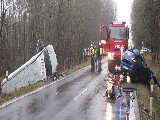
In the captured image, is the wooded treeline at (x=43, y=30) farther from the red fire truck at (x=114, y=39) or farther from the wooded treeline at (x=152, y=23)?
the wooded treeline at (x=152, y=23)

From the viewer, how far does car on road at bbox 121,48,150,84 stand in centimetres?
1969

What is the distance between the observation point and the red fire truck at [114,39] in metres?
25.4

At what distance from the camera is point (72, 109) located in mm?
12812

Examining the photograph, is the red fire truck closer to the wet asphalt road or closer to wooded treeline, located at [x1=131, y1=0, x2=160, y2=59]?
the wet asphalt road

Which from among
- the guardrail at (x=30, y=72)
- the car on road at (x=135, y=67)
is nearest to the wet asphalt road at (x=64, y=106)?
the car on road at (x=135, y=67)

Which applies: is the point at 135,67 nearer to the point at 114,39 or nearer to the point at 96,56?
the point at 114,39

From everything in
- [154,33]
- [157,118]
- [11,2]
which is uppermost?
[11,2]

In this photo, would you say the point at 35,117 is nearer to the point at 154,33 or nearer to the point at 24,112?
the point at 24,112

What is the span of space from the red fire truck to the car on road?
16.9 feet

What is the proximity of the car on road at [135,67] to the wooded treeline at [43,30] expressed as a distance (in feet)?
47.0

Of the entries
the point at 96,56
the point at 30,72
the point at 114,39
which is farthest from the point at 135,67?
the point at 96,56

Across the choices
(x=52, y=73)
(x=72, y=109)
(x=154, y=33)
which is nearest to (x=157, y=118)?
(x=72, y=109)

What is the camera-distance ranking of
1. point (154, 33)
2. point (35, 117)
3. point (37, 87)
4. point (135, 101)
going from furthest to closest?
1. point (154, 33)
2. point (37, 87)
3. point (135, 101)
4. point (35, 117)

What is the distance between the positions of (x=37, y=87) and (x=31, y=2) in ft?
91.4
